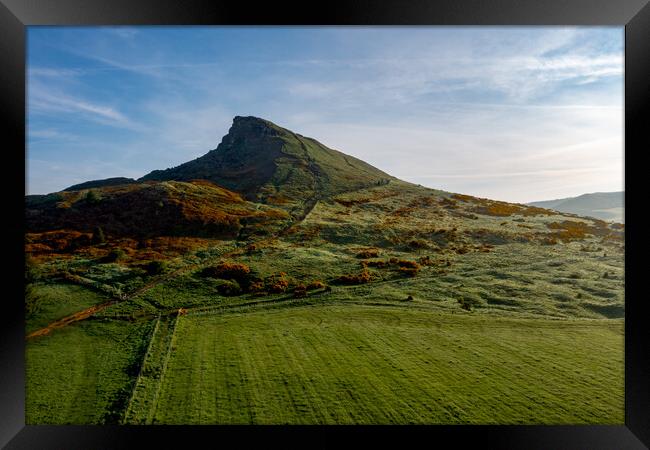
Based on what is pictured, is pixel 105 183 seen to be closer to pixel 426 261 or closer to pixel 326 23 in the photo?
pixel 426 261

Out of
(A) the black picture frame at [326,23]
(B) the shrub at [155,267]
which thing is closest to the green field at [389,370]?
(A) the black picture frame at [326,23]

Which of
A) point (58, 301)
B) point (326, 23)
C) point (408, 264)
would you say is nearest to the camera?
point (326, 23)

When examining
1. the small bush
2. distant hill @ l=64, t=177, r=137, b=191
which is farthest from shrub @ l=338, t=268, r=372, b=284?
distant hill @ l=64, t=177, r=137, b=191

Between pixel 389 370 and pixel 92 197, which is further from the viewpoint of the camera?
pixel 92 197

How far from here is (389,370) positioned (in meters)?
7.61

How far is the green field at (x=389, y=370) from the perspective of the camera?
6566mm

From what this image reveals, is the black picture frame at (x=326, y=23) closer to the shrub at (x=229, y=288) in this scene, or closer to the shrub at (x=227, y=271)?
the shrub at (x=229, y=288)

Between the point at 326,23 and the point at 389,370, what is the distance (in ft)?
21.3

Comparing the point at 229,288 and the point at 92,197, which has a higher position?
the point at 92,197

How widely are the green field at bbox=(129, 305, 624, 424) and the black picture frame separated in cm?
171

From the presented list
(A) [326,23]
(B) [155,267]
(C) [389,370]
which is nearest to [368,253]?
(C) [389,370]

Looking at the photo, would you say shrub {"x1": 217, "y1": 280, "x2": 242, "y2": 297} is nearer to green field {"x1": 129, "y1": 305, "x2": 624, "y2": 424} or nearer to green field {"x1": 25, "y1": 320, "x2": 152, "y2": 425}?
green field {"x1": 129, "y1": 305, "x2": 624, "y2": 424}

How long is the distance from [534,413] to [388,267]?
6.84m
